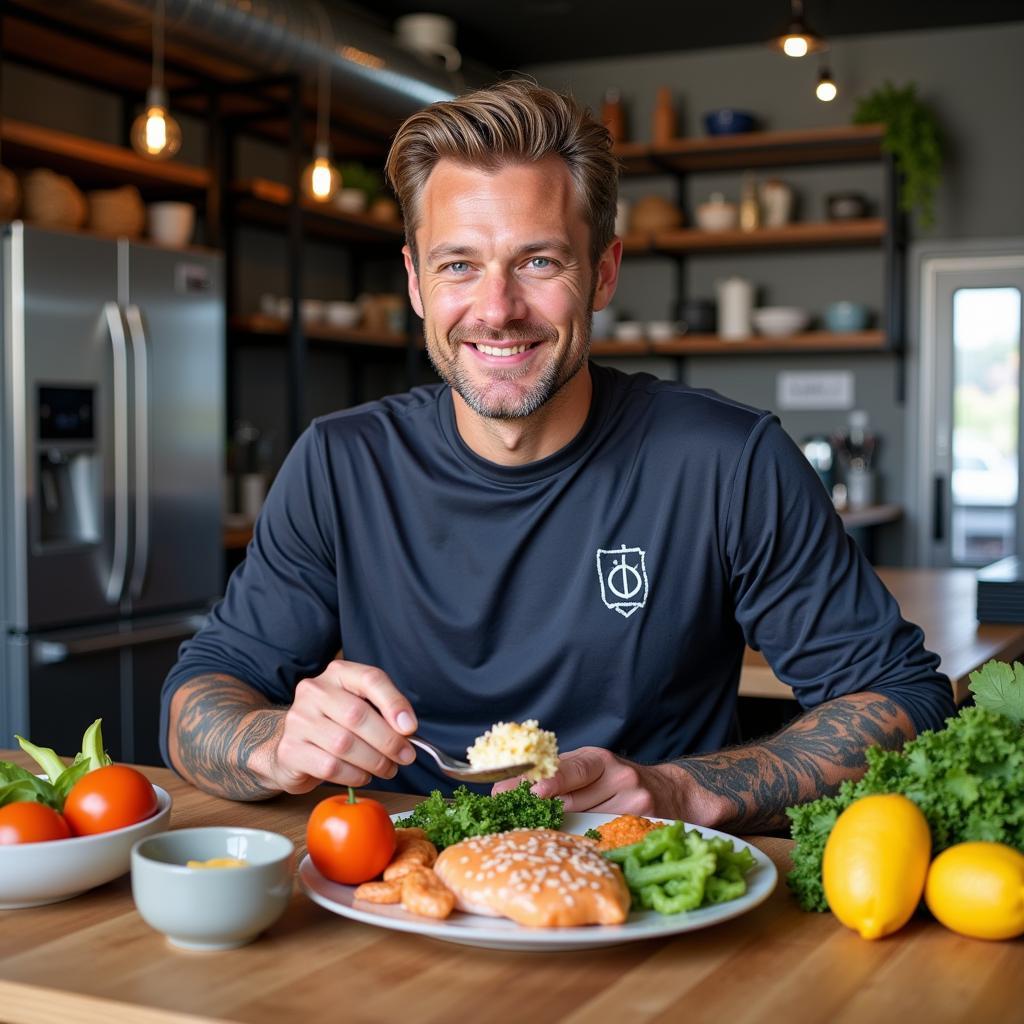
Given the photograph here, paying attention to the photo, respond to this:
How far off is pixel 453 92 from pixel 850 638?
15.1ft

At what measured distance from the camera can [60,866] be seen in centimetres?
107

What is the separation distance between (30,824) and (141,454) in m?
3.09

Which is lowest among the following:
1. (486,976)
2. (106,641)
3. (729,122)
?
(106,641)

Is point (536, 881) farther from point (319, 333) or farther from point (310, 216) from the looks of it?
point (310, 216)

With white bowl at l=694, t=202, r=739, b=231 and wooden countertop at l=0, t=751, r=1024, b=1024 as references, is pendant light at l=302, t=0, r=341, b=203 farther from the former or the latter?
wooden countertop at l=0, t=751, r=1024, b=1024

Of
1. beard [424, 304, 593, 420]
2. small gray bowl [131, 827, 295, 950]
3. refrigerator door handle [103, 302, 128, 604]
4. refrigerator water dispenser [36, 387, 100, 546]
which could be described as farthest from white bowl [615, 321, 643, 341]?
small gray bowl [131, 827, 295, 950]

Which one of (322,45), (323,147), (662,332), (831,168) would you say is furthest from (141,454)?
(831,168)

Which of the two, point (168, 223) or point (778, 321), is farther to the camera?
point (778, 321)

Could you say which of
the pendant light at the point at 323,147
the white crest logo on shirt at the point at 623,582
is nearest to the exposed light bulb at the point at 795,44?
the pendant light at the point at 323,147

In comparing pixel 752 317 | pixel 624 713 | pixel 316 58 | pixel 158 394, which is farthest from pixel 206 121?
pixel 624 713

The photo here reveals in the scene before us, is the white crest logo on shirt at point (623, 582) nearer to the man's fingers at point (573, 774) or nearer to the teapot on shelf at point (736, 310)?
the man's fingers at point (573, 774)

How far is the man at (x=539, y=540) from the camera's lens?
1.66 m

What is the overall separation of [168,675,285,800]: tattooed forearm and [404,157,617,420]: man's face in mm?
466

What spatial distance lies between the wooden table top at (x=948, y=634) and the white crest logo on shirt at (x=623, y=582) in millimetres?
507
